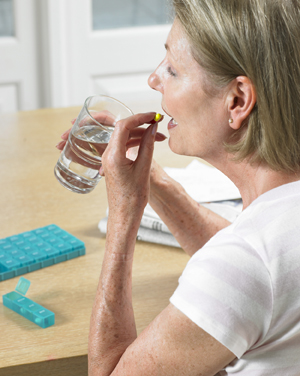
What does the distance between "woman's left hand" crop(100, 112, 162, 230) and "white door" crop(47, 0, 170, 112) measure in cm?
234

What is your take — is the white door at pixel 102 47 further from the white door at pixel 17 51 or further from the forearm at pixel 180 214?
the forearm at pixel 180 214

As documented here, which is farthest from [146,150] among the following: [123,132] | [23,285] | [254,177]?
[23,285]

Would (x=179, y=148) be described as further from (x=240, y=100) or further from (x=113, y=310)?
(x=113, y=310)

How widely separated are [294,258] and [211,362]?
0.17 meters

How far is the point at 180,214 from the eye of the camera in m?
1.15

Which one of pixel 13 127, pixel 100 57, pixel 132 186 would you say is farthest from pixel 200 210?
pixel 100 57

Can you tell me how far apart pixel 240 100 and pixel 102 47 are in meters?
2.54

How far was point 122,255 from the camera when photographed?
2.86ft

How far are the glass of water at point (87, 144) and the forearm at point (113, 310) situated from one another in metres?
0.18

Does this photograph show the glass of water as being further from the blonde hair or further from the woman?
the blonde hair

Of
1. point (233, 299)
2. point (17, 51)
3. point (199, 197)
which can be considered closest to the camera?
point (233, 299)

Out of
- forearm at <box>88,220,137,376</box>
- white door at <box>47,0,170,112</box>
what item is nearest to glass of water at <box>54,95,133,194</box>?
forearm at <box>88,220,137,376</box>

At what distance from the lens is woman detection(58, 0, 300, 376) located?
27.0 inches

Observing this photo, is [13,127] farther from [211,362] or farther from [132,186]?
[211,362]
